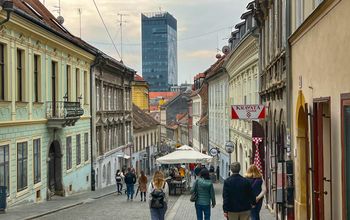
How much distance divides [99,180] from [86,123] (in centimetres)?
556

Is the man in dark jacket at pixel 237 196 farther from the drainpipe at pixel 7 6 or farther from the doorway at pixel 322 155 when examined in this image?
the drainpipe at pixel 7 6

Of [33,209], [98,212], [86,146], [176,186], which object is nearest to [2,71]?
[33,209]

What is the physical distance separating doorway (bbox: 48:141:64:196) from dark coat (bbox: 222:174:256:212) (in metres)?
18.3

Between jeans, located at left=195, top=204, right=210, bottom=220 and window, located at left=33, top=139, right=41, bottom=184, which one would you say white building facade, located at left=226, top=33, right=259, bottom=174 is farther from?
jeans, located at left=195, top=204, right=210, bottom=220

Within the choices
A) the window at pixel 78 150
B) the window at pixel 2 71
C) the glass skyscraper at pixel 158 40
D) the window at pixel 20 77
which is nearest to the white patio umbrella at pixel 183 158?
the window at pixel 78 150

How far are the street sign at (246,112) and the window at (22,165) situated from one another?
8708 mm

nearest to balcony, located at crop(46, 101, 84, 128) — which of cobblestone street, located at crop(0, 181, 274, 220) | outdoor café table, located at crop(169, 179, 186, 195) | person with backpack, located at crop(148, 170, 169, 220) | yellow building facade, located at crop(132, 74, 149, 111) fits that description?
cobblestone street, located at crop(0, 181, 274, 220)

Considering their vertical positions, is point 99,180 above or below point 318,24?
below

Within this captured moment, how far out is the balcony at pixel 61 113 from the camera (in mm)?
26172

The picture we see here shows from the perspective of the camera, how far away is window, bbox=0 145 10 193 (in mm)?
20078

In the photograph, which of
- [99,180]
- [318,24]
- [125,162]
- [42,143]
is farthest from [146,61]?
[318,24]

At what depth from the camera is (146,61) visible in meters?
198

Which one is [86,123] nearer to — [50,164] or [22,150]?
[50,164]

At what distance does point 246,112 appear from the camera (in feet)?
56.8
